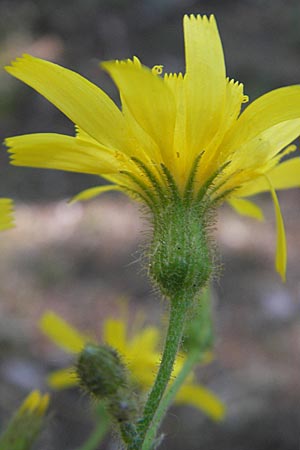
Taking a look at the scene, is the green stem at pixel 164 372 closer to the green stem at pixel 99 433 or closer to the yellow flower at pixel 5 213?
the yellow flower at pixel 5 213

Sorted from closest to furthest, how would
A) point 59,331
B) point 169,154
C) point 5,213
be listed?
point 169,154
point 5,213
point 59,331

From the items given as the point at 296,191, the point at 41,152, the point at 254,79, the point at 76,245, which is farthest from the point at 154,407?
the point at 254,79

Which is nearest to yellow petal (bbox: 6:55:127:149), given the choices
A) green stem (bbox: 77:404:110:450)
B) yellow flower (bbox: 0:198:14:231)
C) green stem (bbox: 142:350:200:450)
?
yellow flower (bbox: 0:198:14:231)

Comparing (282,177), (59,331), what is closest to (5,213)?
(282,177)

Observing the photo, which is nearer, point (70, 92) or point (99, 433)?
point (70, 92)

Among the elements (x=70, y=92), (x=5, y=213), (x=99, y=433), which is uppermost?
(x=70, y=92)

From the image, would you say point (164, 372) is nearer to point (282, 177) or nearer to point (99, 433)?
point (282, 177)

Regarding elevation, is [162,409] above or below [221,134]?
below

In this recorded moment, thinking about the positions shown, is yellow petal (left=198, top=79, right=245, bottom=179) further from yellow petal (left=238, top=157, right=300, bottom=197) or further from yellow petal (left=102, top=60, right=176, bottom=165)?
yellow petal (left=238, top=157, right=300, bottom=197)
